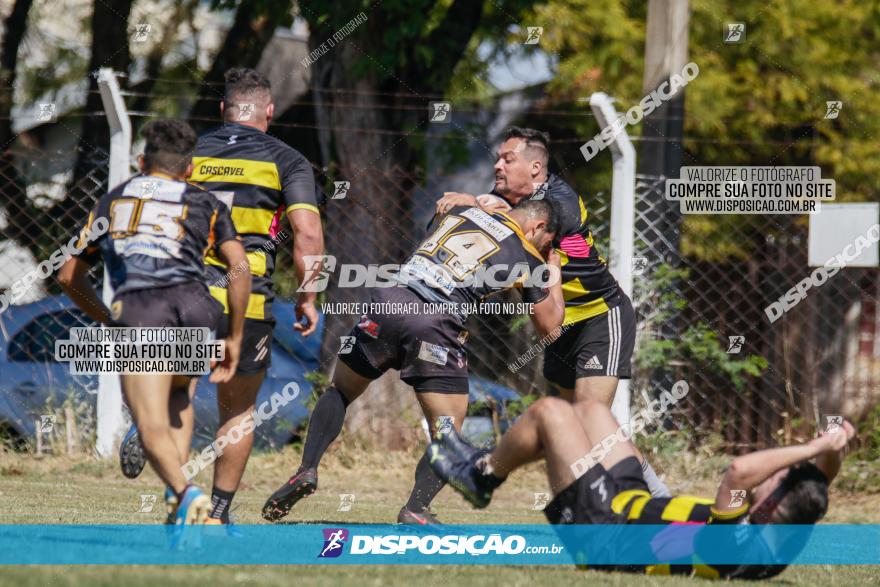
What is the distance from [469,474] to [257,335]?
1475mm

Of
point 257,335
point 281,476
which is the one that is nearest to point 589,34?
point 281,476

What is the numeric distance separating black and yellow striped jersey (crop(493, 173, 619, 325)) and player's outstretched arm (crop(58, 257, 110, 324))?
2591mm

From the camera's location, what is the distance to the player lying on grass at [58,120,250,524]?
4.62 meters

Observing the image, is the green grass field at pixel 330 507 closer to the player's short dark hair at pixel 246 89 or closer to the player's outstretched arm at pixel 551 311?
the player's outstretched arm at pixel 551 311

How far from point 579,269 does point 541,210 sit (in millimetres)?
837

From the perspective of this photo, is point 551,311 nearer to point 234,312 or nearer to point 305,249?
point 305,249

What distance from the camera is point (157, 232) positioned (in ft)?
15.2

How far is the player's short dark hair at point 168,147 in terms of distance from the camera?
4742mm

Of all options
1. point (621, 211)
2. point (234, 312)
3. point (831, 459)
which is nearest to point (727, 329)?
point (621, 211)

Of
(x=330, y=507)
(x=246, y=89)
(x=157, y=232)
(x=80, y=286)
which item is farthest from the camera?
(x=330, y=507)

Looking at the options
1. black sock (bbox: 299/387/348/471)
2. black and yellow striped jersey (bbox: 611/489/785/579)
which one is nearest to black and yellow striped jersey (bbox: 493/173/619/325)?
black sock (bbox: 299/387/348/471)

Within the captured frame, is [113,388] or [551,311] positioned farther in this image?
[113,388]

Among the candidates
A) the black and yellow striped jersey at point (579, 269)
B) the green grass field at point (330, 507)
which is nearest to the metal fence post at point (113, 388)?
the green grass field at point (330, 507)

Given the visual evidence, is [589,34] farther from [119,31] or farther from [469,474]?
[469,474]
